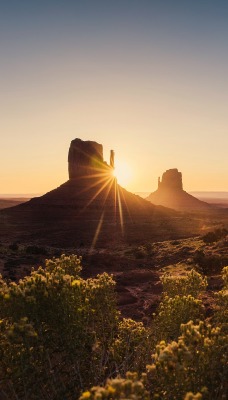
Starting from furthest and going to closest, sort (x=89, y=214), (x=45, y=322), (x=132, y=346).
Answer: (x=89, y=214), (x=132, y=346), (x=45, y=322)

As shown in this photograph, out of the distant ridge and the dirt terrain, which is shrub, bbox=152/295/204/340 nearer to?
the dirt terrain

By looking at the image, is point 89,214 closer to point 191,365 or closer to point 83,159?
point 83,159

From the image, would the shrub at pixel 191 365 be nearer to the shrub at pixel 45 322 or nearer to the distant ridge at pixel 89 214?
the shrub at pixel 45 322

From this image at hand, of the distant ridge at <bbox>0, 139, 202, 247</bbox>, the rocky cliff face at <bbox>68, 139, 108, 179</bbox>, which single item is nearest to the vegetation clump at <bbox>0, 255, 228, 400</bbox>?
the distant ridge at <bbox>0, 139, 202, 247</bbox>

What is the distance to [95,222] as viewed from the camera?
9244 centimetres

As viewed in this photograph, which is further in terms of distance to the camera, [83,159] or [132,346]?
[83,159]

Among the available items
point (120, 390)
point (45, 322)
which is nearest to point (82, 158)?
point (45, 322)

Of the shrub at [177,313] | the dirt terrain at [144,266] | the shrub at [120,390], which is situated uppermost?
the shrub at [120,390]

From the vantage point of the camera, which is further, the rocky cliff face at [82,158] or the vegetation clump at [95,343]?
the rocky cliff face at [82,158]

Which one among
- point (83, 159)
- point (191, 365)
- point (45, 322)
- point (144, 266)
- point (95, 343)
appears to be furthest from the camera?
point (83, 159)

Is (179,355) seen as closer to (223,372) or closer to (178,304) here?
(223,372)

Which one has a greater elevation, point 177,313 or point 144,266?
point 177,313

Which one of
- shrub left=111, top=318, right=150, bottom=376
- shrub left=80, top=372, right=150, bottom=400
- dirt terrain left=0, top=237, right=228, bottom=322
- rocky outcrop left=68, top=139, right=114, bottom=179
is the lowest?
dirt terrain left=0, top=237, right=228, bottom=322

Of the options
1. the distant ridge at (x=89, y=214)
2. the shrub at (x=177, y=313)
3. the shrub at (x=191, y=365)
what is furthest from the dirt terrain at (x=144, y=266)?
the distant ridge at (x=89, y=214)
